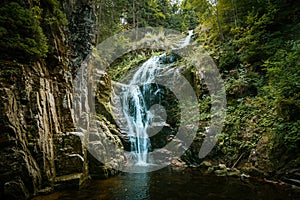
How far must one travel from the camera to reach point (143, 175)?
8.98 m

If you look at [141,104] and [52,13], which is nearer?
[52,13]

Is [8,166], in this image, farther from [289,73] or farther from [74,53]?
[289,73]

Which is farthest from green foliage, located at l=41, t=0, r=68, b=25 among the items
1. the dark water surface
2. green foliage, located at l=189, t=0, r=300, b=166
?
green foliage, located at l=189, t=0, r=300, b=166

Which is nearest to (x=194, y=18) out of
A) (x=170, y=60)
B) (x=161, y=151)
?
(x=170, y=60)

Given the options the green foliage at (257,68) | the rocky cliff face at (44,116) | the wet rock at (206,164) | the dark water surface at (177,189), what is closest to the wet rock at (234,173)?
the dark water surface at (177,189)

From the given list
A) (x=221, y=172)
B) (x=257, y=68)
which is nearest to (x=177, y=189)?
(x=221, y=172)

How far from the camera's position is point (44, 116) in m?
7.16

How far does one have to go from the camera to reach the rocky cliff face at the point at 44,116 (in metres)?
5.82

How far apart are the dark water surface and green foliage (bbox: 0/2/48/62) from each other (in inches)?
153

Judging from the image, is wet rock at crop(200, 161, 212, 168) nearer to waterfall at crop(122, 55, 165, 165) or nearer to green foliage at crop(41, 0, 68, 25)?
waterfall at crop(122, 55, 165, 165)

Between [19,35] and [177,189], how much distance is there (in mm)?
6073

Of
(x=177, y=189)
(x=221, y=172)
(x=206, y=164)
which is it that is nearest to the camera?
(x=177, y=189)

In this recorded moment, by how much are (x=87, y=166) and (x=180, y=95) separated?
725 cm

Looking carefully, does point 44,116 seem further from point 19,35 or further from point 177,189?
point 177,189
